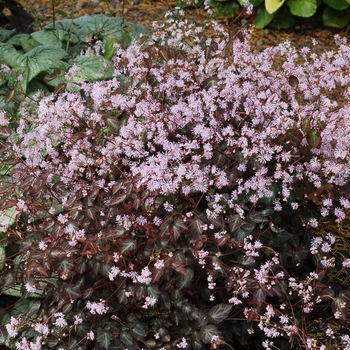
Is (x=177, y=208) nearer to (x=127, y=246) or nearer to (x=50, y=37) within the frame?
(x=127, y=246)

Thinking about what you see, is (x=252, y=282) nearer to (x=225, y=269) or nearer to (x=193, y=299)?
(x=225, y=269)

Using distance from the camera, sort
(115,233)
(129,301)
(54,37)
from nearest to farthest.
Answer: (115,233), (129,301), (54,37)

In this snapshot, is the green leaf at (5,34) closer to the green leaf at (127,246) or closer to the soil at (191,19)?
the soil at (191,19)

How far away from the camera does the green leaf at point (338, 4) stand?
4.89 meters

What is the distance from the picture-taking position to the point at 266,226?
2.56 metres

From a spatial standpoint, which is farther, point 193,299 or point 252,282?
point 193,299

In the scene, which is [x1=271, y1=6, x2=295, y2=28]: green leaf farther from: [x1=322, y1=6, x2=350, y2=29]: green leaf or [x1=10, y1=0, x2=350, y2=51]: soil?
[x1=322, y1=6, x2=350, y2=29]: green leaf

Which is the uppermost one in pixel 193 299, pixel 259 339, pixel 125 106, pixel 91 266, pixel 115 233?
pixel 125 106

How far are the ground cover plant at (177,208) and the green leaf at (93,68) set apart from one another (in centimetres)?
36

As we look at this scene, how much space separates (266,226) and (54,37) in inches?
68.3

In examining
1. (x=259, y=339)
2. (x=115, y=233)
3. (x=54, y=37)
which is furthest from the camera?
(x=54, y=37)

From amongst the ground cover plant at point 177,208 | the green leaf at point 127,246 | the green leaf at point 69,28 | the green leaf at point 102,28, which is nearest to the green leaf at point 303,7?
the green leaf at point 102,28

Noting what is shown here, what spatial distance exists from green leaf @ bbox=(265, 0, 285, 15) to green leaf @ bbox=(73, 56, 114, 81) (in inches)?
82.2

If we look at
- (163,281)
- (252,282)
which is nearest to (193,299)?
(163,281)
